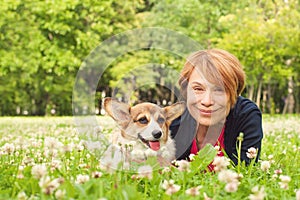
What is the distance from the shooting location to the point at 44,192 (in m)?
1.83

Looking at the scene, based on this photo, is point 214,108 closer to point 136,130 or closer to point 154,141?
point 154,141

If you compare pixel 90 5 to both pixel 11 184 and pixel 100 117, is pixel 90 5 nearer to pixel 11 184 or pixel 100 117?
pixel 100 117

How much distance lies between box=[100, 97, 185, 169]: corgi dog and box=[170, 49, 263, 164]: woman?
0.91 feet

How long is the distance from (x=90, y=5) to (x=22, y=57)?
3400 mm

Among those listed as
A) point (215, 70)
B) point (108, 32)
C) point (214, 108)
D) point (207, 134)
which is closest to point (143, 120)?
point (214, 108)

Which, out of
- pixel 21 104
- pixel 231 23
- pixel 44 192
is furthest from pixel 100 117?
pixel 21 104

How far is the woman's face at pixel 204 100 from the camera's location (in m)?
3.43

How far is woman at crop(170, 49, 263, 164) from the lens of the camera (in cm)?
348

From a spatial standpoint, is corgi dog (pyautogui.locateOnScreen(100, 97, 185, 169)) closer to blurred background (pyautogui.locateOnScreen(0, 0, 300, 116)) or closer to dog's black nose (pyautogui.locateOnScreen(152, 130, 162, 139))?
dog's black nose (pyautogui.locateOnScreen(152, 130, 162, 139))

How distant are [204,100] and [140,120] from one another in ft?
1.86

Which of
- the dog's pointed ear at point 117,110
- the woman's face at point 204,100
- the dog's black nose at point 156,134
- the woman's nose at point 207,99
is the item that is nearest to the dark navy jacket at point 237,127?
the woman's face at point 204,100

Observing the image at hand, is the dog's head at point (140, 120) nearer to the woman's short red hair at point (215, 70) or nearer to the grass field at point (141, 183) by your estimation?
the grass field at point (141, 183)

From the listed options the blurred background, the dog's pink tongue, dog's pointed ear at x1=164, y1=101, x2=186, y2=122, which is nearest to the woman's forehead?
dog's pointed ear at x1=164, y1=101, x2=186, y2=122

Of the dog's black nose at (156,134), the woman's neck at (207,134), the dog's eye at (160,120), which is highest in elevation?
the dog's eye at (160,120)
